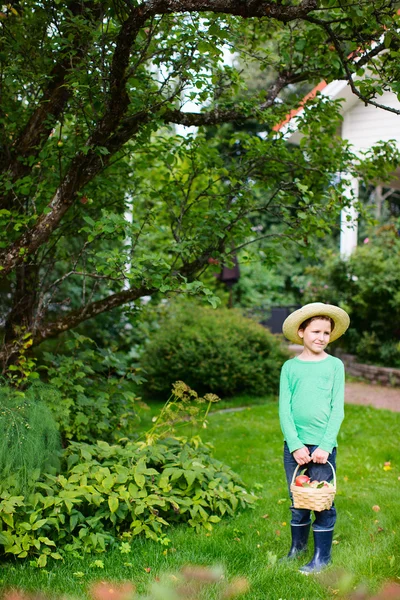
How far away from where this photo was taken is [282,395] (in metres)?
3.67

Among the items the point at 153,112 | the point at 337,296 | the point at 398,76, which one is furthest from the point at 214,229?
the point at 337,296

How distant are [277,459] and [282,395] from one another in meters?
2.44

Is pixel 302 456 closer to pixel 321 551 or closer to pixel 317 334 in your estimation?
pixel 321 551

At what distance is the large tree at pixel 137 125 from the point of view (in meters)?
4.29

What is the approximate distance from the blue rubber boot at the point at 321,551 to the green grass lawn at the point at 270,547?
6cm

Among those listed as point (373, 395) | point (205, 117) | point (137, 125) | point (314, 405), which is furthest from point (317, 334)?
point (373, 395)

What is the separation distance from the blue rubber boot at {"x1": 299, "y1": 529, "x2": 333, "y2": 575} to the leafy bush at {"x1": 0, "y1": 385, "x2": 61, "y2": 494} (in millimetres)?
1565

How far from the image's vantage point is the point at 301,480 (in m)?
3.50

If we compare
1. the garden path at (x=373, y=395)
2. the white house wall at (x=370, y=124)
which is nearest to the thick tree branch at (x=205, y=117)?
the garden path at (x=373, y=395)

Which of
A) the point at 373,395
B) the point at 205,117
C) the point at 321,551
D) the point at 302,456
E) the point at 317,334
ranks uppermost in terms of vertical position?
the point at 205,117

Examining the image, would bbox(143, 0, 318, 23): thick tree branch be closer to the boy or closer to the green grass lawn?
the boy

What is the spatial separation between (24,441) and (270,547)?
61.2 inches

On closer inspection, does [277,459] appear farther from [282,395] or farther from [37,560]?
[37,560]

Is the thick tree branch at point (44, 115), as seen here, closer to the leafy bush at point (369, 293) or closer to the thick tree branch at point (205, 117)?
the thick tree branch at point (205, 117)
